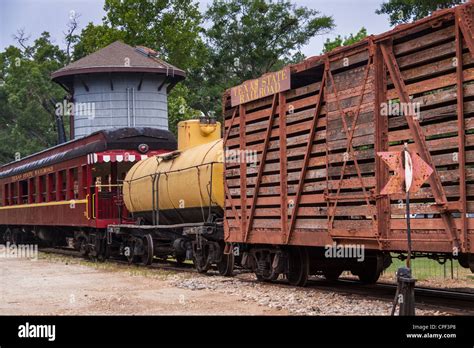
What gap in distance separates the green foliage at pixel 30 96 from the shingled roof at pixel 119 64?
15.0 meters

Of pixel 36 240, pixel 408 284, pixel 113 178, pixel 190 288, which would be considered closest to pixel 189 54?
pixel 36 240

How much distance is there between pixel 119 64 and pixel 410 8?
1663cm

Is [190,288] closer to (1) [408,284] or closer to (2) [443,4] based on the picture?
(1) [408,284]

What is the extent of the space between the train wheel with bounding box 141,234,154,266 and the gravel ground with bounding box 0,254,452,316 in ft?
4.46

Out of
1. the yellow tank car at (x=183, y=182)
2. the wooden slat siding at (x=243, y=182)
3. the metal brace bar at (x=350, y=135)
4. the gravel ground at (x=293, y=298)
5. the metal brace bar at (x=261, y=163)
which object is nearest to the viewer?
the gravel ground at (x=293, y=298)

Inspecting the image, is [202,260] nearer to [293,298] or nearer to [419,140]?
[293,298]

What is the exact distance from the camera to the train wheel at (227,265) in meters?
16.8

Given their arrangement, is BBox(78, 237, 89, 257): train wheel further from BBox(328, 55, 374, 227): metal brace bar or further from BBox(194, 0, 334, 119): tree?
BBox(194, 0, 334, 119): tree

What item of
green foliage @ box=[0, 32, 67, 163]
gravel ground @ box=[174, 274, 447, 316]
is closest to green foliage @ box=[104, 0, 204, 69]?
green foliage @ box=[0, 32, 67, 163]

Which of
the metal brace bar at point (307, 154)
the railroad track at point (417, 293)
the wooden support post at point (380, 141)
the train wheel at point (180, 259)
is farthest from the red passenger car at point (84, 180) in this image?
the wooden support post at point (380, 141)

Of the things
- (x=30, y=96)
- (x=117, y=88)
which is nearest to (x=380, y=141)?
(x=117, y=88)

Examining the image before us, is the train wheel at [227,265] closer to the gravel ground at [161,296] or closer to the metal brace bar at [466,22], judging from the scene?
the gravel ground at [161,296]

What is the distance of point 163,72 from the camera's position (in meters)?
42.2

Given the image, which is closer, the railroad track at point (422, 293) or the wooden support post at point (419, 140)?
the wooden support post at point (419, 140)
